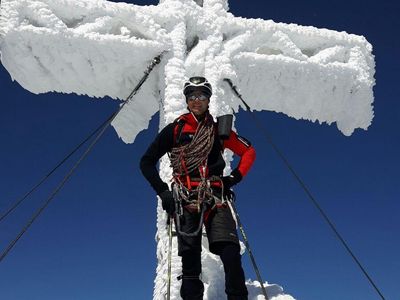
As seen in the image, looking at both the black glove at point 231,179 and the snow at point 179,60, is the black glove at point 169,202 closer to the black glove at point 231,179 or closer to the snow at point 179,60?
the black glove at point 231,179

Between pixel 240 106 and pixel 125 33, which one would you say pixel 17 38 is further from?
pixel 240 106

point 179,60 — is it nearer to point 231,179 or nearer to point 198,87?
point 198,87

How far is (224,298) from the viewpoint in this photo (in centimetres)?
437

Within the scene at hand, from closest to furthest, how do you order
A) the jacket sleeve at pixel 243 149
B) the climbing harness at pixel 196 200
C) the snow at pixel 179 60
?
the climbing harness at pixel 196 200
the jacket sleeve at pixel 243 149
the snow at pixel 179 60

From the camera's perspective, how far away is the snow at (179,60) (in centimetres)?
503

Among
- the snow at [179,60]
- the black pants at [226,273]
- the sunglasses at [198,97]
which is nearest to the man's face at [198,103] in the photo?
the sunglasses at [198,97]

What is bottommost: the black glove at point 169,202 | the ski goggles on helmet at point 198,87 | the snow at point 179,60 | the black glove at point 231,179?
the black glove at point 169,202

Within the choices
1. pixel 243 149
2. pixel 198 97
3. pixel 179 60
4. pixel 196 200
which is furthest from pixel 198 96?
pixel 179 60

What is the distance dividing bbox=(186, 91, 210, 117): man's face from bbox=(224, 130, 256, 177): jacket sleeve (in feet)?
0.86

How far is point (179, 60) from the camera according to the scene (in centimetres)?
529

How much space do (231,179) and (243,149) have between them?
1.06 ft

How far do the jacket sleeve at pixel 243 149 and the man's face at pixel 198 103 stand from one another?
263 millimetres

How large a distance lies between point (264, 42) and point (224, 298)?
2660mm

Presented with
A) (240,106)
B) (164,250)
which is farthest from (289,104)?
(164,250)
